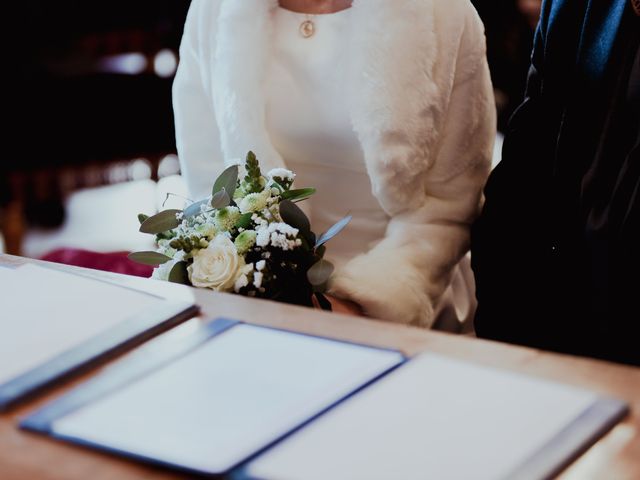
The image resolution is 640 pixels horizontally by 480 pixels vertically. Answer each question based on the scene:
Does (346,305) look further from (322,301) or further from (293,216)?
(293,216)

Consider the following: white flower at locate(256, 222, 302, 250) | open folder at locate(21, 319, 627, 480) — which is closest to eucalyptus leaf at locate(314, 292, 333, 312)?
white flower at locate(256, 222, 302, 250)

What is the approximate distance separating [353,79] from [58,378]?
0.93 meters

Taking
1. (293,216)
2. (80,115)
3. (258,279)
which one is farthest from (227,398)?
(80,115)

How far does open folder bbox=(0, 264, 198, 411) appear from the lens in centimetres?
83

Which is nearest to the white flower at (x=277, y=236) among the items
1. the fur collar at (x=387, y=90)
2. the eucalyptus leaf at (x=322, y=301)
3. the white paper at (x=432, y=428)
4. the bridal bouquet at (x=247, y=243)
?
the bridal bouquet at (x=247, y=243)

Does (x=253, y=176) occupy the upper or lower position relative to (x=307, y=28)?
lower

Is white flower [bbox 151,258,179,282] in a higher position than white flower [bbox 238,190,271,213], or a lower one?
lower

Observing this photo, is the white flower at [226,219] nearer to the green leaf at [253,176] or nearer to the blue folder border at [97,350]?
the green leaf at [253,176]

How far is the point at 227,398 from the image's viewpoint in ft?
2.53

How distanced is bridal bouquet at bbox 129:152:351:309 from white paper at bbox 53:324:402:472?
45cm

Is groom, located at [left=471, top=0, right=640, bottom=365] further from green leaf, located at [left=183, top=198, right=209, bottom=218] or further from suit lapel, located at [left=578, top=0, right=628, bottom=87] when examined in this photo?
green leaf, located at [left=183, top=198, right=209, bottom=218]

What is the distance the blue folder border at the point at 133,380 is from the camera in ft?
2.24

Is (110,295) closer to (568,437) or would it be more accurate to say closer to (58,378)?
(58,378)

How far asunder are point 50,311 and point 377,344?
0.34m
